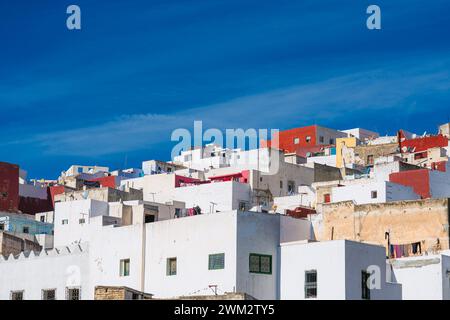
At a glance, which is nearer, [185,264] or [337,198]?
[185,264]

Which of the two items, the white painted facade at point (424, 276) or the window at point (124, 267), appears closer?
the white painted facade at point (424, 276)

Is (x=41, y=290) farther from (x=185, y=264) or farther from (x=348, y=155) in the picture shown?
(x=348, y=155)

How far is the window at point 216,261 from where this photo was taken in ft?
133

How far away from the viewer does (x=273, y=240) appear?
137 ft

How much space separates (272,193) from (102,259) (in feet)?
85.4

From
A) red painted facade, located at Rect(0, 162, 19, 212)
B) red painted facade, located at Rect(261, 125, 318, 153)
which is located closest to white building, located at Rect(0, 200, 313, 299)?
red painted facade, located at Rect(0, 162, 19, 212)

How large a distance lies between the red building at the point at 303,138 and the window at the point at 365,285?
5096cm

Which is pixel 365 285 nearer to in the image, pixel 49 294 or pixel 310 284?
pixel 310 284

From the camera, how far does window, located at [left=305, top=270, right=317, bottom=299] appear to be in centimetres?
3978

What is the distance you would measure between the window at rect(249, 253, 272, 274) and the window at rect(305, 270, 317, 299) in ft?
5.88

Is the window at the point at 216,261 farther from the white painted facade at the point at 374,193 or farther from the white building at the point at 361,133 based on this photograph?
the white building at the point at 361,133

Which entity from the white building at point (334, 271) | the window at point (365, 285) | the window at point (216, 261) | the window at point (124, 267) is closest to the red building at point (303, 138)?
the window at point (124, 267)

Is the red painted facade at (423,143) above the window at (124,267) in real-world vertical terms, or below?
above
